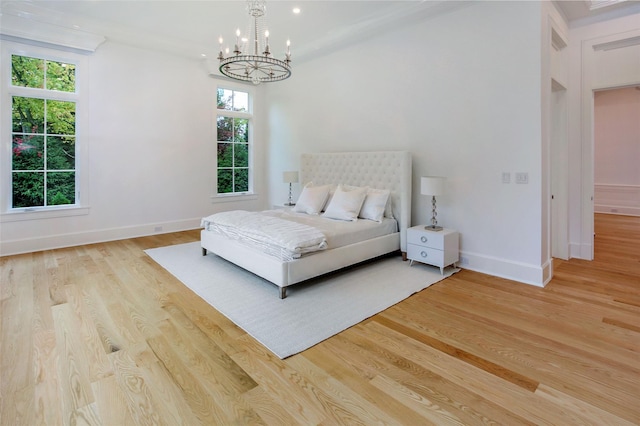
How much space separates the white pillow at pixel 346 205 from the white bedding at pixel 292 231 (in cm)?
12

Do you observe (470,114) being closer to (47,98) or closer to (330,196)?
(330,196)

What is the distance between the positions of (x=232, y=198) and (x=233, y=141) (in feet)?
3.89

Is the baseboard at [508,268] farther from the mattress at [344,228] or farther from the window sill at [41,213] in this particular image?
the window sill at [41,213]

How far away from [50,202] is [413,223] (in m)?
5.29

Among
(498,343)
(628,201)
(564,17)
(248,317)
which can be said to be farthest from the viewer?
(628,201)

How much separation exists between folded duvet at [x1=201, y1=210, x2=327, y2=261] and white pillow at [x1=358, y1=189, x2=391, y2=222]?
1082mm

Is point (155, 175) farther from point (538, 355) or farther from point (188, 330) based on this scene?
point (538, 355)

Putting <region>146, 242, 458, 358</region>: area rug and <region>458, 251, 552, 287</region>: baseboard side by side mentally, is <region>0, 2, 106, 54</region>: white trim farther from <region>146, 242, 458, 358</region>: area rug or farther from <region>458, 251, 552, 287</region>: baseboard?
<region>458, 251, 552, 287</region>: baseboard

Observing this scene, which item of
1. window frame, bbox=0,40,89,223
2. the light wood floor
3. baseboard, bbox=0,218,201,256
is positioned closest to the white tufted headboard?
the light wood floor

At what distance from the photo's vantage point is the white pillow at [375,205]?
4223mm

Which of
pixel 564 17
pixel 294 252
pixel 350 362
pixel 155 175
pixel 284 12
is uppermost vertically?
pixel 284 12

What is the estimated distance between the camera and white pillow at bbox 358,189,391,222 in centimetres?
422

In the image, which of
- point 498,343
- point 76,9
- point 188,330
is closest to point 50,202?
point 76,9

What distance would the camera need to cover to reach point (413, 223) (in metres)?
4.46
